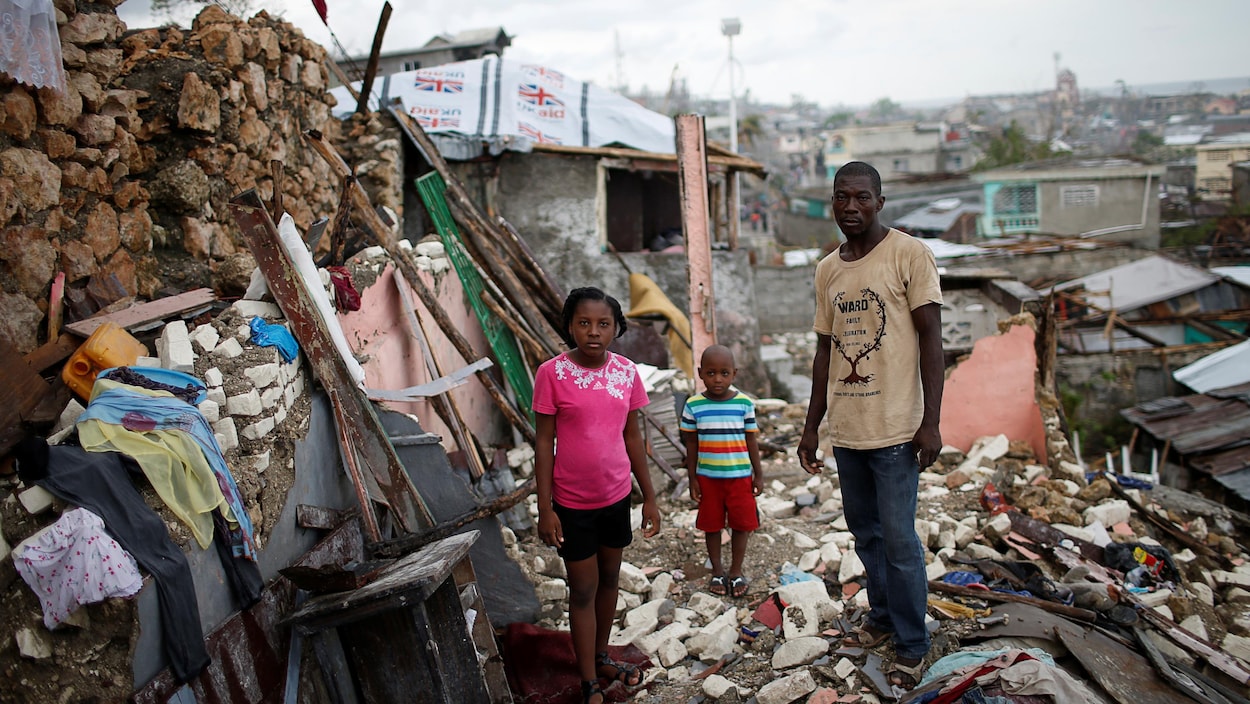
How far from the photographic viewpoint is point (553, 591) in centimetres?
446

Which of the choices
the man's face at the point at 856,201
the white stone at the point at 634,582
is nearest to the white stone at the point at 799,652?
the white stone at the point at 634,582

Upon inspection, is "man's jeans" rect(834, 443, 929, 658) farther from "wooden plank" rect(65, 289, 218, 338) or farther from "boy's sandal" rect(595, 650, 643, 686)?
"wooden plank" rect(65, 289, 218, 338)

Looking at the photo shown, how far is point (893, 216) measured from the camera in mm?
32781

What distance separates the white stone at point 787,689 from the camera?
3273mm

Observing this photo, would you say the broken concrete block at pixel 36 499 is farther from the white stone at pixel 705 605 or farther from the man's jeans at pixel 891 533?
the white stone at pixel 705 605

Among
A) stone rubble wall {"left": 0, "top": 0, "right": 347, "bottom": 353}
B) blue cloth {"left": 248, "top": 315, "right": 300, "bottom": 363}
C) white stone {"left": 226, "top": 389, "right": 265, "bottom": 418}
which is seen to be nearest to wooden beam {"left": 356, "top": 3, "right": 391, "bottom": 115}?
stone rubble wall {"left": 0, "top": 0, "right": 347, "bottom": 353}

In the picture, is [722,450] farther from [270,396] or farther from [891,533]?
[270,396]

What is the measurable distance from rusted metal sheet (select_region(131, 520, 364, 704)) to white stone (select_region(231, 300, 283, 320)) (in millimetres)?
992

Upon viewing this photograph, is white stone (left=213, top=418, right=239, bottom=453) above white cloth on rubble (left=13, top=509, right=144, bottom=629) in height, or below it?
above

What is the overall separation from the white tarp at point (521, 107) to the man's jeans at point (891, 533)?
745 centimetres

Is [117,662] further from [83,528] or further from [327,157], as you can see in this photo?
[327,157]

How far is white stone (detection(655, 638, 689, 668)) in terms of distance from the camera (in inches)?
148

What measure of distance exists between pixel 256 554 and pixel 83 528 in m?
0.71

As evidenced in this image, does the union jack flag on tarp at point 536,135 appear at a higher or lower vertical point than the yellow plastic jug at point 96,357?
higher
